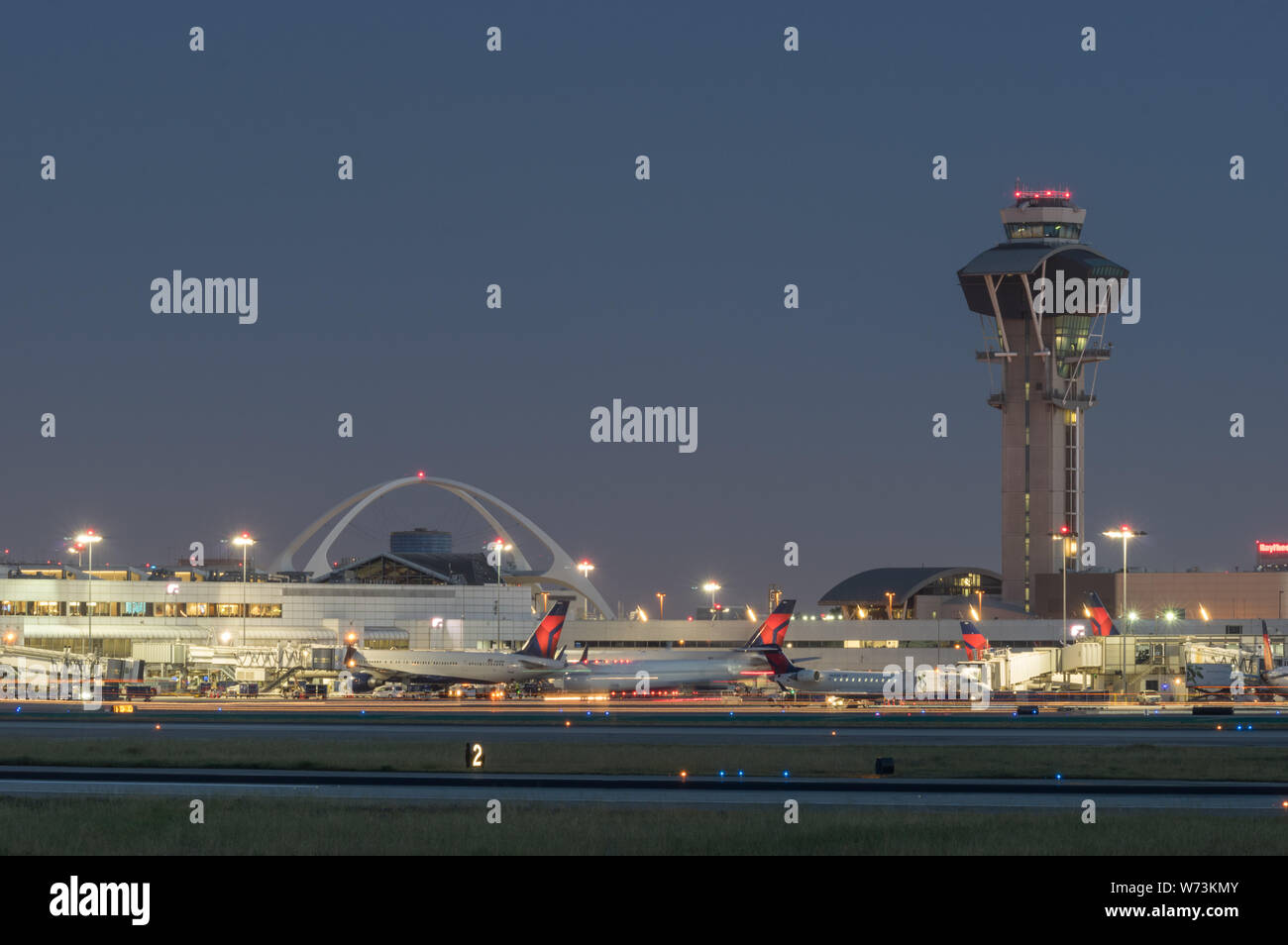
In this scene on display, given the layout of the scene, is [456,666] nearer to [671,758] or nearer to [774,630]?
[774,630]

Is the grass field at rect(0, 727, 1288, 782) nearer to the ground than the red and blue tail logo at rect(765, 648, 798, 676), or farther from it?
farther from it

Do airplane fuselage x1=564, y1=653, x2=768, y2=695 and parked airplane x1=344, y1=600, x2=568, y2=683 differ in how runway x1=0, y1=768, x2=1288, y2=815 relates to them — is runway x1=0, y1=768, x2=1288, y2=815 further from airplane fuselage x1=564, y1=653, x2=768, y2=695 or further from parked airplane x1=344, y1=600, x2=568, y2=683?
airplane fuselage x1=564, y1=653, x2=768, y2=695

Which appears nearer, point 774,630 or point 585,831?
point 585,831

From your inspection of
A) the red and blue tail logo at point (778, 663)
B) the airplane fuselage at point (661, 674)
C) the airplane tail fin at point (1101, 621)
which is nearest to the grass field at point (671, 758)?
the airplane fuselage at point (661, 674)

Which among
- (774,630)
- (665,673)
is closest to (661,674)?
(665,673)

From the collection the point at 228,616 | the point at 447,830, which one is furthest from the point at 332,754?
the point at 228,616

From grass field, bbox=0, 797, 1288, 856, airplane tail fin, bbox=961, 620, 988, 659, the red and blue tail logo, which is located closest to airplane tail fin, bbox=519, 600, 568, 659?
the red and blue tail logo

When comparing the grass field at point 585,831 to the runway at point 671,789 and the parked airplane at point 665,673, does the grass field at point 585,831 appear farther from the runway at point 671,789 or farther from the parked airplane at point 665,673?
the parked airplane at point 665,673
